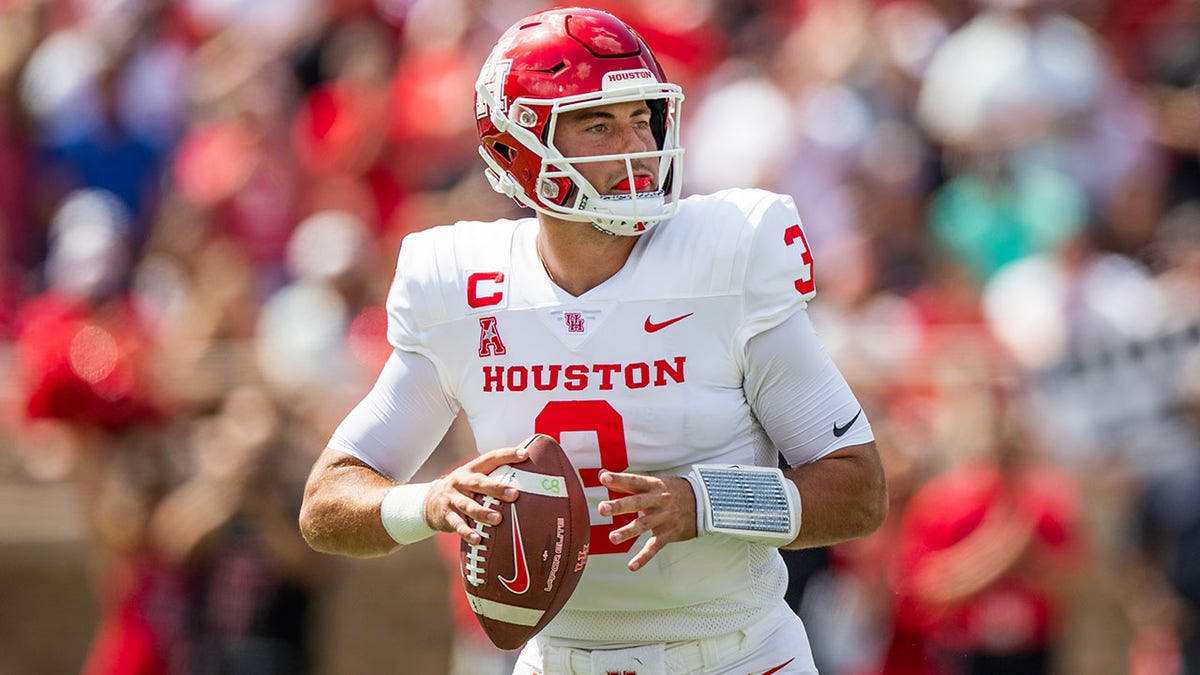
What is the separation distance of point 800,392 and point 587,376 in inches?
16.4

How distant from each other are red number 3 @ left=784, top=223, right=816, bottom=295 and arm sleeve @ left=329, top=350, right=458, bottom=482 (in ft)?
2.53

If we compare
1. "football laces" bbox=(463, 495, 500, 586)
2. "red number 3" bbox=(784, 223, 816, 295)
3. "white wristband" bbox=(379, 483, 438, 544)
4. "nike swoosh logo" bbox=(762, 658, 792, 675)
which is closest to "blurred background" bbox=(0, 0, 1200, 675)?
"nike swoosh logo" bbox=(762, 658, 792, 675)

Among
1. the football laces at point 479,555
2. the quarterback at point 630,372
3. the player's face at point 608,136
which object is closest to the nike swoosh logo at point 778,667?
the quarterback at point 630,372

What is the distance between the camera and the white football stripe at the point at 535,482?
334 cm

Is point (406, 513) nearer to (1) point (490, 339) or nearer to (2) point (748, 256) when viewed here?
(1) point (490, 339)

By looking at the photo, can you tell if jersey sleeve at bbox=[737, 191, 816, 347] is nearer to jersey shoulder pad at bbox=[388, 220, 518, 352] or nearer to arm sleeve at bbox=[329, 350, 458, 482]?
jersey shoulder pad at bbox=[388, 220, 518, 352]

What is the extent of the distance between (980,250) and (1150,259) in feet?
2.40

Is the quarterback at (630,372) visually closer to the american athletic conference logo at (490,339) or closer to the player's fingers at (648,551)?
the american athletic conference logo at (490,339)

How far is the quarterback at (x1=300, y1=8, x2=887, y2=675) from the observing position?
3549 mm

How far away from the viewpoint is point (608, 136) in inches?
145

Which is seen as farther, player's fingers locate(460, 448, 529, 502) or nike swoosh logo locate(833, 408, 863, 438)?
nike swoosh logo locate(833, 408, 863, 438)

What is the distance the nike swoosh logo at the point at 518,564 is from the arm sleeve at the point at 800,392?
0.57m

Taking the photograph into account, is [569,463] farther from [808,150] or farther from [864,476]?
[808,150]

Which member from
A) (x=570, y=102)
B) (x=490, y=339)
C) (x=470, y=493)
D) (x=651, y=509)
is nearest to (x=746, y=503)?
(x=651, y=509)
